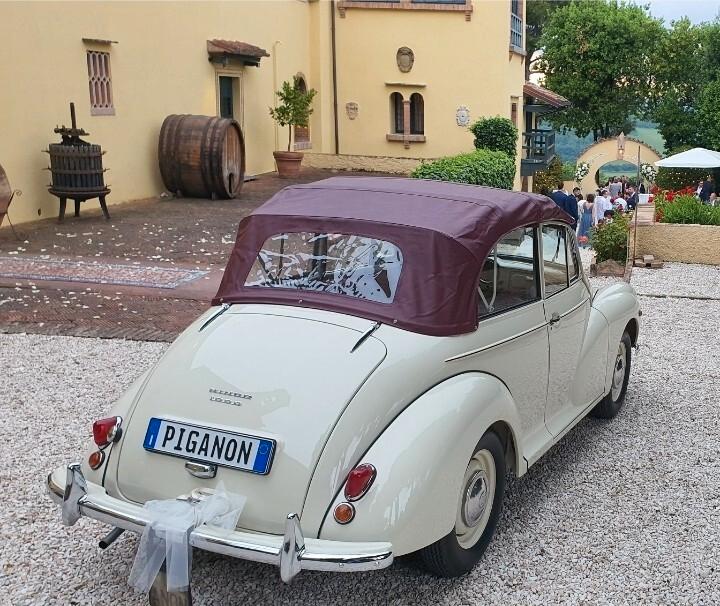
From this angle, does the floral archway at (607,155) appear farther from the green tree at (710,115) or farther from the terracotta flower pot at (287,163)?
the terracotta flower pot at (287,163)

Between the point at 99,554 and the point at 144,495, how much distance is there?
0.67m

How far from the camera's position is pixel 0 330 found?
7.51 m

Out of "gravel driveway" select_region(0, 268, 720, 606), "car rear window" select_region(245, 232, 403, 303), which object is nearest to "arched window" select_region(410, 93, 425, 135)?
"gravel driveway" select_region(0, 268, 720, 606)

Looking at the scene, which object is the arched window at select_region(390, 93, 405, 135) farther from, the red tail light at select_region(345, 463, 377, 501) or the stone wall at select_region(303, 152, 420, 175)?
the red tail light at select_region(345, 463, 377, 501)

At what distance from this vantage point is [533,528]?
13.4 ft

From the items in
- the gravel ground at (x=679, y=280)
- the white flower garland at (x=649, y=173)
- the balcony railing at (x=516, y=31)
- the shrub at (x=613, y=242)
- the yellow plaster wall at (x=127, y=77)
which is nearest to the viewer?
the gravel ground at (x=679, y=280)

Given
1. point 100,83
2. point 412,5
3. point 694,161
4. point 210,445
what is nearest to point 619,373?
point 210,445

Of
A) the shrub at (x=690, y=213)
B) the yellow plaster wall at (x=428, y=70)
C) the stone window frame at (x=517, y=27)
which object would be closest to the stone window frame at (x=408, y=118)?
the yellow plaster wall at (x=428, y=70)

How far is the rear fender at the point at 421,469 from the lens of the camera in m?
3.09

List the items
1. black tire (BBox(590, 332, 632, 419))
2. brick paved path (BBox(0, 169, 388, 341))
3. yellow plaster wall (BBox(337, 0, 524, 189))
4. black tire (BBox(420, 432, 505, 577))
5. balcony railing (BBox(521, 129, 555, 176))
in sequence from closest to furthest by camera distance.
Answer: black tire (BBox(420, 432, 505, 577)), black tire (BBox(590, 332, 632, 419)), brick paved path (BBox(0, 169, 388, 341)), yellow plaster wall (BBox(337, 0, 524, 189)), balcony railing (BBox(521, 129, 555, 176))

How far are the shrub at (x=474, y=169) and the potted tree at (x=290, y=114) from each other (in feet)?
11.1

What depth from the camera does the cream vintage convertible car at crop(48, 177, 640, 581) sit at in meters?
3.14

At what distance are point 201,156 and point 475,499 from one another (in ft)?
42.4

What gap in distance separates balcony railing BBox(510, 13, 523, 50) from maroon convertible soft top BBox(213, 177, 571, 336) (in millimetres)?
21420
